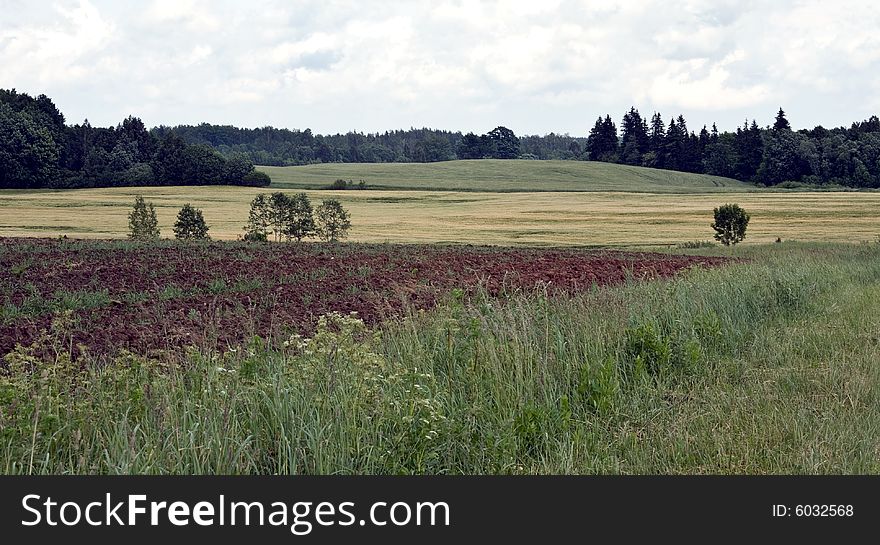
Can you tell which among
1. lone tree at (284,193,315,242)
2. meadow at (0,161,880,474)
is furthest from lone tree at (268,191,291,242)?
meadow at (0,161,880,474)

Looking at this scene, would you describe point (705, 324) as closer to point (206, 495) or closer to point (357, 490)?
point (357, 490)

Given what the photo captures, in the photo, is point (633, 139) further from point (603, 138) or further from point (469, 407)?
point (469, 407)

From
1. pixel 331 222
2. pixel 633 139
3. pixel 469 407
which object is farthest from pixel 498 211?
pixel 633 139

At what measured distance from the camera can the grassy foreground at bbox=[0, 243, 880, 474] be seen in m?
5.11

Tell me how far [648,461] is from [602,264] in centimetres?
1706

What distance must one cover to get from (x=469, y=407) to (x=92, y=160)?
299 ft

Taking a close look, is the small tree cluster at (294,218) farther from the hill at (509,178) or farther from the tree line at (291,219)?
the hill at (509,178)

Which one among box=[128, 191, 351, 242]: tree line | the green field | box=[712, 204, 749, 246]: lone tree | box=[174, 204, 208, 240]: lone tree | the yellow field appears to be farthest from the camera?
the green field

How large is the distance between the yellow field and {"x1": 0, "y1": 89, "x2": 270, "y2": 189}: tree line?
703 cm

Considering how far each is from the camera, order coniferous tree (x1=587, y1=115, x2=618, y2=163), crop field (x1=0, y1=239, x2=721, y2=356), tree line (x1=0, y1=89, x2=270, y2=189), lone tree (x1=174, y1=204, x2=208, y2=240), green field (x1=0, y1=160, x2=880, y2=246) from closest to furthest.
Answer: crop field (x1=0, y1=239, x2=721, y2=356)
lone tree (x1=174, y1=204, x2=208, y2=240)
green field (x1=0, y1=160, x2=880, y2=246)
tree line (x1=0, y1=89, x2=270, y2=189)
coniferous tree (x1=587, y1=115, x2=618, y2=163)

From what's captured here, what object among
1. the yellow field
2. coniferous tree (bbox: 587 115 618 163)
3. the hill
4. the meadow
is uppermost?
coniferous tree (bbox: 587 115 618 163)

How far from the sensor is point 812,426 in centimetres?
595

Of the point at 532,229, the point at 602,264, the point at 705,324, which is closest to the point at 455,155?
the point at 532,229

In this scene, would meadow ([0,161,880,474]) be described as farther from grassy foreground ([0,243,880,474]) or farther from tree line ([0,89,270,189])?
tree line ([0,89,270,189])
